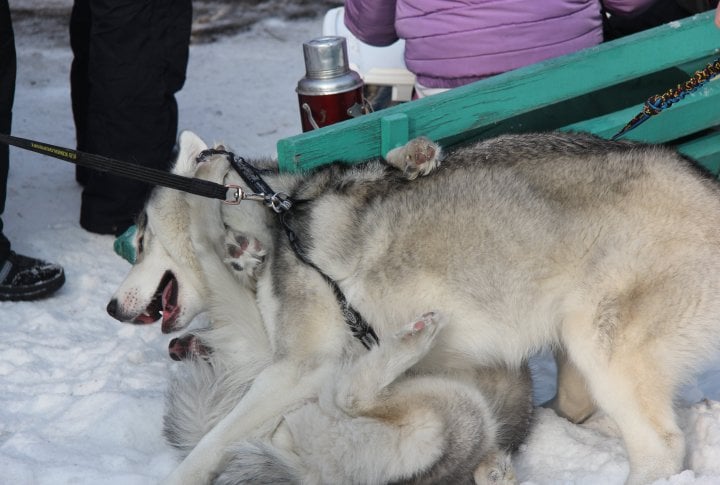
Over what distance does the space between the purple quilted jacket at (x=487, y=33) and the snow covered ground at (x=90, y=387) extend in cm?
124

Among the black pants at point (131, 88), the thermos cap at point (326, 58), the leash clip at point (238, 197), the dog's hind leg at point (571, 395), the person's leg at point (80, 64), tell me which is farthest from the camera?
the person's leg at point (80, 64)

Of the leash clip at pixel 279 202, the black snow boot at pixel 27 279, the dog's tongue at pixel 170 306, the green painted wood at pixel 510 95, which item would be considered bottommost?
the black snow boot at pixel 27 279

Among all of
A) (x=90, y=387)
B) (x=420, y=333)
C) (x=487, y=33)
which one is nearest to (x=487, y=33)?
(x=487, y=33)

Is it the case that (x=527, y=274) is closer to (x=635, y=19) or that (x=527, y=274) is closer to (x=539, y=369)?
(x=539, y=369)

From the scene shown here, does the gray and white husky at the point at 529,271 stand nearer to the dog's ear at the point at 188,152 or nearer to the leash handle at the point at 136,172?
the leash handle at the point at 136,172

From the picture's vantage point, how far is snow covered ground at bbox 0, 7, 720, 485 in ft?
9.12

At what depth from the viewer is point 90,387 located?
10.9ft

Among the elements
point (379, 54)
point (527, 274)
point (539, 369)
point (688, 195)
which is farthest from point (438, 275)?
point (379, 54)

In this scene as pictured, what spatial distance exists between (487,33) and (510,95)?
368 mm

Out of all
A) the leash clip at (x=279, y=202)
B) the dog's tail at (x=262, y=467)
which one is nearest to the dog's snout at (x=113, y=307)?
the leash clip at (x=279, y=202)

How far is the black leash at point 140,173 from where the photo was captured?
265 cm

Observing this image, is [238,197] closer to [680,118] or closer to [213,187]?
[213,187]

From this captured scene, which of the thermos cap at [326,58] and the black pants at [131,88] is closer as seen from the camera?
the thermos cap at [326,58]

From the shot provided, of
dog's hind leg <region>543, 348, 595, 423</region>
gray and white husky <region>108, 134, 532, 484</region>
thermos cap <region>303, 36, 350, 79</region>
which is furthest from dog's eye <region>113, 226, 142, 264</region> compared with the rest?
dog's hind leg <region>543, 348, 595, 423</region>
